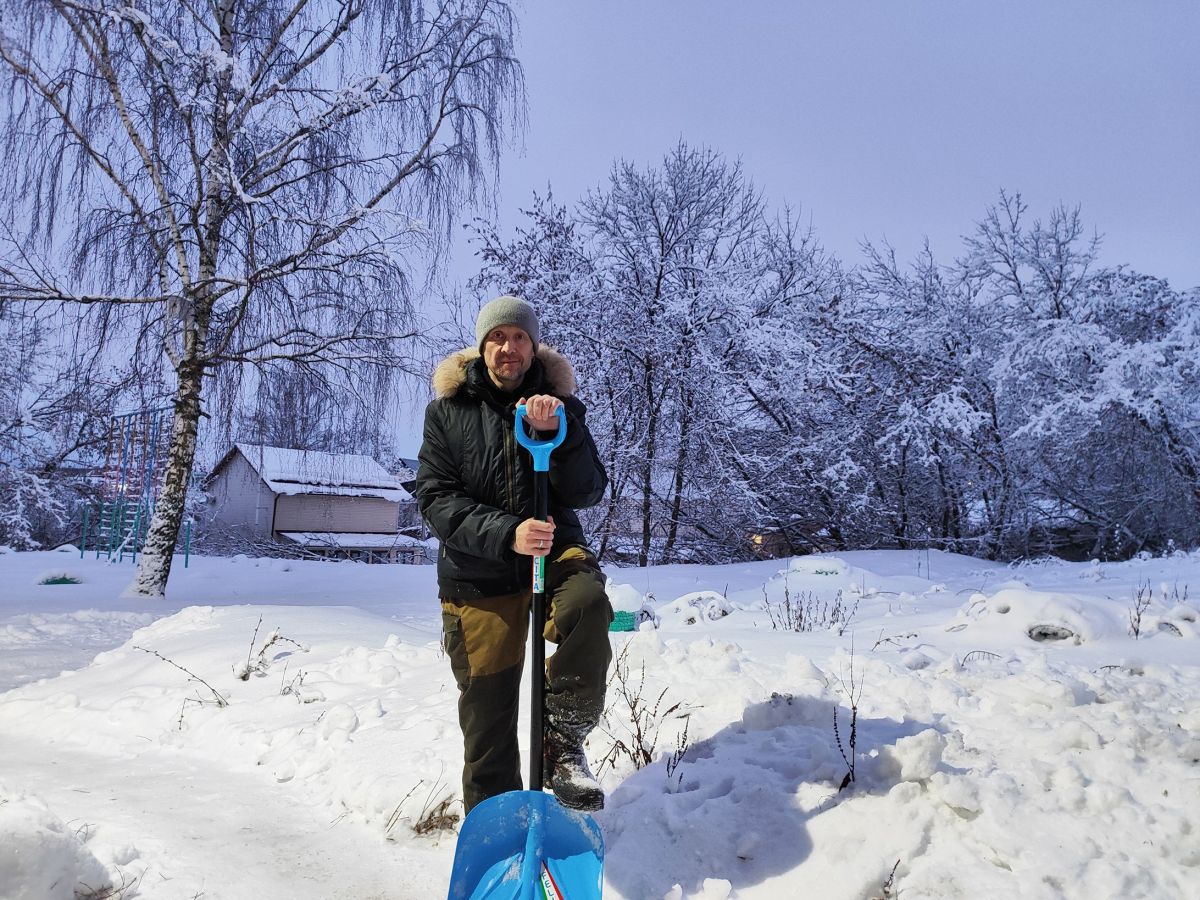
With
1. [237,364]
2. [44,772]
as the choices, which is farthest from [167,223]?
[44,772]

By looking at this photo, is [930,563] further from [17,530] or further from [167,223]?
[17,530]

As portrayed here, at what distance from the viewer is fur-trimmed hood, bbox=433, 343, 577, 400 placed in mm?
2408

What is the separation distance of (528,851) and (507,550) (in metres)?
0.79

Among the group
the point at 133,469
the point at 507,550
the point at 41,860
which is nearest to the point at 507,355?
the point at 507,550

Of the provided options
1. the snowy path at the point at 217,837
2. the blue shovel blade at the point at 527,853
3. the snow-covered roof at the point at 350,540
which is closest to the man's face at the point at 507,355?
the blue shovel blade at the point at 527,853

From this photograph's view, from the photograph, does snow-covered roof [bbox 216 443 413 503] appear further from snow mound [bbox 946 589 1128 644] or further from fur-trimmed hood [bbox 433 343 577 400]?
fur-trimmed hood [bbox 433 343 577 400]

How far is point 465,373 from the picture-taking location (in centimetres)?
241

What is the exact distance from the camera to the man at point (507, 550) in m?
2.15

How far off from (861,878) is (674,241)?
1193 centimetres

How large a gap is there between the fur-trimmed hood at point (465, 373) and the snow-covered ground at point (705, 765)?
136 cm

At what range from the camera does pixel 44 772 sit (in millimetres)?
2992

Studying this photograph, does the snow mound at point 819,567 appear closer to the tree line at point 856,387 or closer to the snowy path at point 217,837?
the tree line at point 856,387

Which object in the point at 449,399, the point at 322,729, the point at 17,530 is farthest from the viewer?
the point at 17,530

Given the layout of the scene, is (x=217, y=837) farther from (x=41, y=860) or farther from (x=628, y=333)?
(x=628, y=333)
